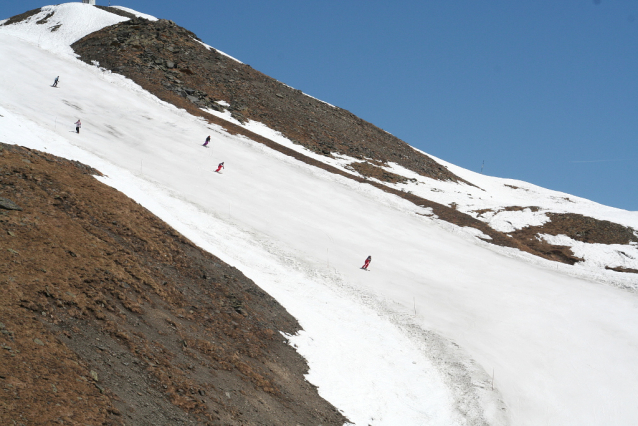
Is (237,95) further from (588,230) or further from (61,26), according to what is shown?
(588,230)

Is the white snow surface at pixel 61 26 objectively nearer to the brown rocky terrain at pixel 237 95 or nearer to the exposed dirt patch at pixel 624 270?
the brown rocky terrain at pixel 237 95

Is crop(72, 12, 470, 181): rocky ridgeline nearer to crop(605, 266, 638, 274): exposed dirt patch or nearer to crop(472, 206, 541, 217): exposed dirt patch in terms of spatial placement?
crop(472, 206, 541, 217): exposed dirt patch

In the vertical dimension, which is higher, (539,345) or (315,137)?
(315,137)

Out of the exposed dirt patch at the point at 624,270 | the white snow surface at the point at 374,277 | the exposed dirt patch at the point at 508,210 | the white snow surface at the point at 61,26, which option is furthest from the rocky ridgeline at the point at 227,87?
the exposed dirt patch at the point at 624,270

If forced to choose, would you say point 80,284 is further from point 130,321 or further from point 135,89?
point 135,89

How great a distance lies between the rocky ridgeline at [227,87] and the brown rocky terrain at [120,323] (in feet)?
119

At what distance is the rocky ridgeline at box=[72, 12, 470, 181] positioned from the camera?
53344 millimetres

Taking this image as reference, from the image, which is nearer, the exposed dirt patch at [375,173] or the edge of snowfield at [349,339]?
the edge of snowfield at [349,339]

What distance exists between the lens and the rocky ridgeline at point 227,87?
2100 inches

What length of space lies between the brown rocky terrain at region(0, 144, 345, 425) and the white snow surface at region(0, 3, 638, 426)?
2.09 metres

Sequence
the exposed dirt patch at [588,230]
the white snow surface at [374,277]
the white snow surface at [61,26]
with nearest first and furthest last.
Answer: the white snow surface at [374,277] < the exposed dirt patch at [588,230] < the white snow surface at [61,26]

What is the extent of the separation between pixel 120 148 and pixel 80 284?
77.1 ft

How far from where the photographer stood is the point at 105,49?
5678cm

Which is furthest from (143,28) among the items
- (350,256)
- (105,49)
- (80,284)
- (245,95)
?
(80,284)
